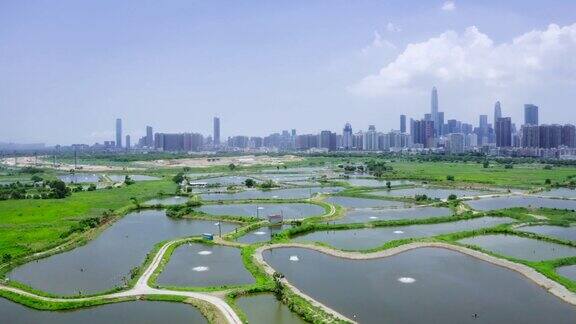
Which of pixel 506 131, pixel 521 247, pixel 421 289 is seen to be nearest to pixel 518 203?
pixel 521 247

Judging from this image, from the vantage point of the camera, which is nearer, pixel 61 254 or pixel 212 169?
pixel 61 254

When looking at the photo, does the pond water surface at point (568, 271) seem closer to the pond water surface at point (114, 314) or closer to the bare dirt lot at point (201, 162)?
the pond water surface at point (114, 314)

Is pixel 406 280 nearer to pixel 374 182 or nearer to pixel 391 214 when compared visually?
pixel 391 214

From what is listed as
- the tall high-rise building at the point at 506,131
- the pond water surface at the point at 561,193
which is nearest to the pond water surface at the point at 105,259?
the pond water surface at the point at 561,193

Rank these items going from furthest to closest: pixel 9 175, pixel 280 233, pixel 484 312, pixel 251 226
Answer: pixel 9 175 → pixel 251 226 → pixel 280 233 → pixel 484 312

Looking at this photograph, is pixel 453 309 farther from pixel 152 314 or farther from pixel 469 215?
pixel 469 215

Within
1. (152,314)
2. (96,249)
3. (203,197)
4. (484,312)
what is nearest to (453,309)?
(484,312)
